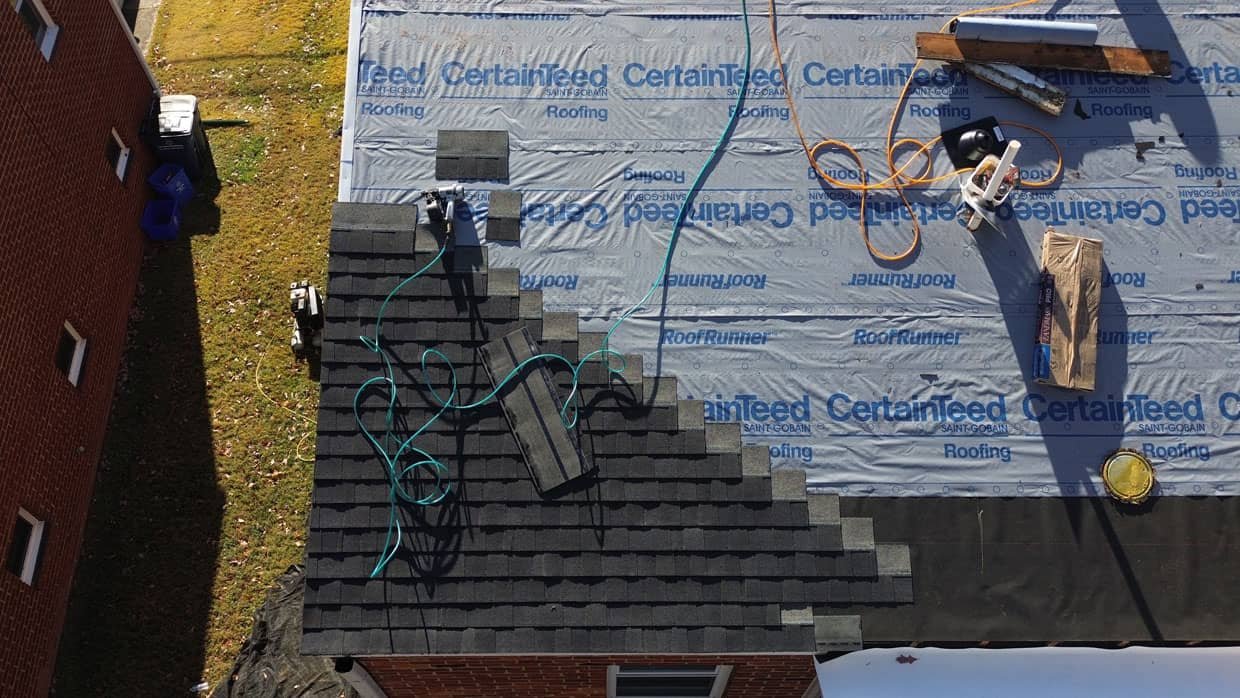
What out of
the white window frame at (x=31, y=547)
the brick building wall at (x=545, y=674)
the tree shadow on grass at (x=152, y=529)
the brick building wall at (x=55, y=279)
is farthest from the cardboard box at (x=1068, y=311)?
the white window frame at (x=31, y=547)

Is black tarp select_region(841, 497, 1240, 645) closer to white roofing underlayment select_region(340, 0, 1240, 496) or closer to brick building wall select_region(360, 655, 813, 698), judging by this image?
white roofing underlayment select_region(340, 0, 1240, 496)

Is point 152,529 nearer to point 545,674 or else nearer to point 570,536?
point 545,674

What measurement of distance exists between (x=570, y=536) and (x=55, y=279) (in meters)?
9.50

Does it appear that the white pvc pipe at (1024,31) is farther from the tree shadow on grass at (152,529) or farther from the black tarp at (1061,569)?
the tree shadow on grass at (152,529)

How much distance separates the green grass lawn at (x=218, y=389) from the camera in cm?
1098

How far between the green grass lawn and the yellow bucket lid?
1088 centimetres

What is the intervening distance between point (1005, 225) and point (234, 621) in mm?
11708

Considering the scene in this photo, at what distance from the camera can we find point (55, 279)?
1132 centimetres

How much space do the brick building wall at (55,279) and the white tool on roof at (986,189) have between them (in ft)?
39.9

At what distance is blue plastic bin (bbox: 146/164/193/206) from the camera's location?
1412 cm

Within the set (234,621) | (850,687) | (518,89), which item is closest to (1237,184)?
(850,687)

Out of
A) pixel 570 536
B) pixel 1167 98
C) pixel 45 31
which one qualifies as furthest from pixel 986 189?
pixel 45 31

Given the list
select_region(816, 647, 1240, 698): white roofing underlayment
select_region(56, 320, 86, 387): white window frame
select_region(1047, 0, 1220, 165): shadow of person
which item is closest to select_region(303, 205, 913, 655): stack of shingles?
select_region(816, 647, 1240, 698): white roofing underlayment

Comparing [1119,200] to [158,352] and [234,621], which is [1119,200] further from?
[158,352]
